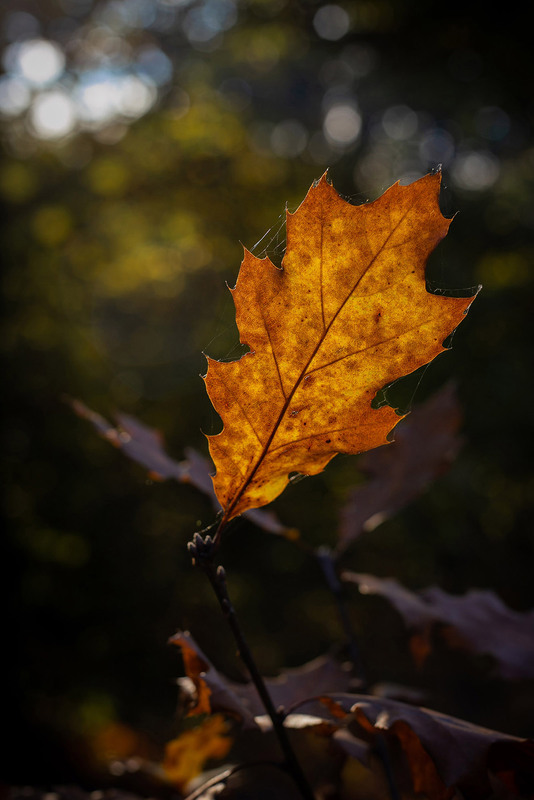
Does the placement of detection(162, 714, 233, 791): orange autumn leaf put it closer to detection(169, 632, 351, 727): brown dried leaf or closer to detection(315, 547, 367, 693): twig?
detection(169, 632, 351, 727): brown dried leaf

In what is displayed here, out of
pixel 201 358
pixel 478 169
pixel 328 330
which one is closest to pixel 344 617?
pixel 328 330

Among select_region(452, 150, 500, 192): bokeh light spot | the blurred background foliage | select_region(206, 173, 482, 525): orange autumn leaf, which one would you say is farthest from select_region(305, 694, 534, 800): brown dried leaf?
select_region(452, 150, 500, 192): bokeh light spot

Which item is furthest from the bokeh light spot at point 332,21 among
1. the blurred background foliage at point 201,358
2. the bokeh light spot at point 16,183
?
the bokeh light spot at point 16,183

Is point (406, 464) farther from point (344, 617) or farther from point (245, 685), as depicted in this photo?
point (245, 685)

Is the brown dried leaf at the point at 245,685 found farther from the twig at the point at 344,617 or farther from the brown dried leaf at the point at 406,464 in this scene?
the brown dried leaf at the point at 406,464

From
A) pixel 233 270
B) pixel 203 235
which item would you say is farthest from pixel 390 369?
pixel 203 235

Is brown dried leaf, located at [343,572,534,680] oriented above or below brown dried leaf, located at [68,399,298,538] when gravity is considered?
below
